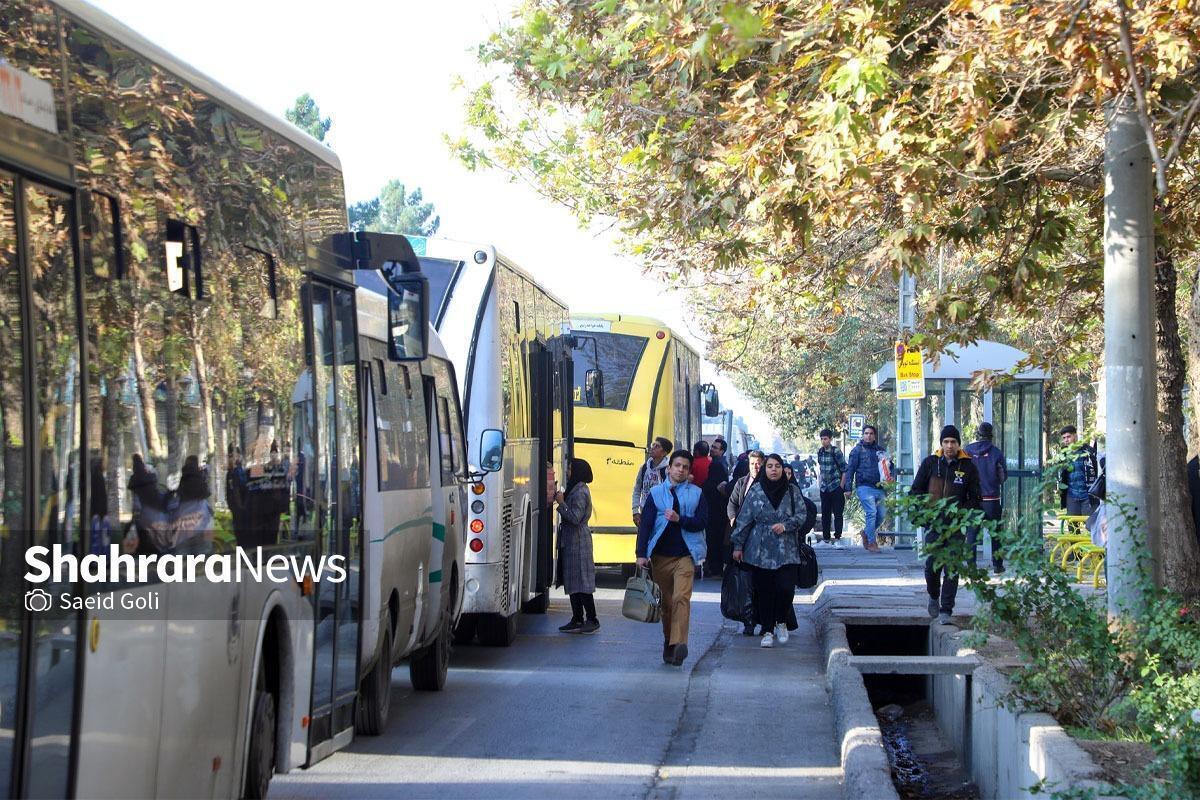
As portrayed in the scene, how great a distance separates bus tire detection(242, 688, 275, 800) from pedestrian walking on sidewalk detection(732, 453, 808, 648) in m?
8.31

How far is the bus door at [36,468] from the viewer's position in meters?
3.88

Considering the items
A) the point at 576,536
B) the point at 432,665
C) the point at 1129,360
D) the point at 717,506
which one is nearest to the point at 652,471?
the point at 576,536

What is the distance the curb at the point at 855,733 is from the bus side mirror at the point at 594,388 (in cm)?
804

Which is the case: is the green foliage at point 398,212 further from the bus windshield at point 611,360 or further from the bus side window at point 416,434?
the bus side window at point 416,434

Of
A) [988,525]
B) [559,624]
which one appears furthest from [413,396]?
[559,624]

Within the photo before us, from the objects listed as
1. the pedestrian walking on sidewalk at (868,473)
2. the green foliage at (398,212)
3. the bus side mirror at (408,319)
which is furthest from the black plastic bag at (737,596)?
the green foliage at (398,212)

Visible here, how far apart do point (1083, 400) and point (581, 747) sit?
44.0 meters

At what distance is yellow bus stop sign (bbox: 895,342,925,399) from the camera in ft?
66.5

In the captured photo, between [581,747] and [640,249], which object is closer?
[581,747]

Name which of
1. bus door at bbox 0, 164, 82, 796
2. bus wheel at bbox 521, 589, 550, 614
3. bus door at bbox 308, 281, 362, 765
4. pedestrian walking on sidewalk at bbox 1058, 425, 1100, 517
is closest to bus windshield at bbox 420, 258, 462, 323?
bus door at bbox 308, 281, 362, 765

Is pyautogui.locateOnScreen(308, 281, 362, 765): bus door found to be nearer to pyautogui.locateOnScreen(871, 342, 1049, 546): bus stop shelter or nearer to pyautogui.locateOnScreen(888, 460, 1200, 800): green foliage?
pyautogui.locateOnScreen(888, 460, 1200, 800): green foliage

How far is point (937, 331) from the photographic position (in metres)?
12.6

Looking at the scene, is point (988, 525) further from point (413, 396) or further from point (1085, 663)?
point (413, 396)

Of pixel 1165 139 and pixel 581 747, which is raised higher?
pixel 1165 139
